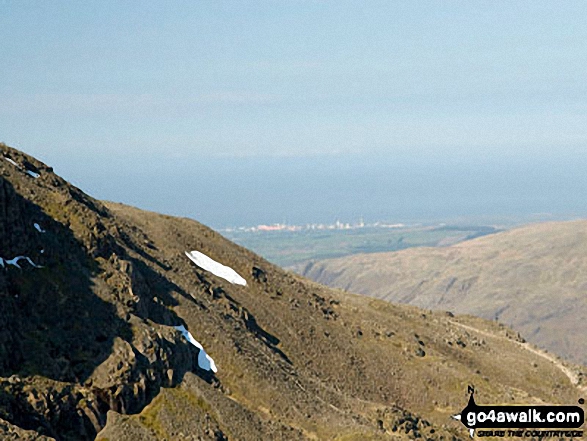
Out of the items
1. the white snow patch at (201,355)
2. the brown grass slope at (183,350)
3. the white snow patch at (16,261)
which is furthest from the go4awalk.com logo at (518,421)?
the white snow patch at (16,261)

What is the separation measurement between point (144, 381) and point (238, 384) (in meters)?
15.6

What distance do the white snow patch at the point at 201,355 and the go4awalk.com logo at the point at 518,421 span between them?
37.6 meters

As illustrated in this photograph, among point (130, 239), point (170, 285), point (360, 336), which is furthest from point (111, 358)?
point (360, 336)

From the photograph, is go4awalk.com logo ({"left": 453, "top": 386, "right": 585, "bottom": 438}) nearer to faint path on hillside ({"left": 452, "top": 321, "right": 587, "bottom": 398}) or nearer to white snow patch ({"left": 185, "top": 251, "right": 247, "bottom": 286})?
faint path on hillside ({"left": 452, "top": 321, "right": 587, "bottom": 398})

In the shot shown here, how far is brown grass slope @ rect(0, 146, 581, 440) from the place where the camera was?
65.9 m

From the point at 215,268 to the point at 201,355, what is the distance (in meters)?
37.0

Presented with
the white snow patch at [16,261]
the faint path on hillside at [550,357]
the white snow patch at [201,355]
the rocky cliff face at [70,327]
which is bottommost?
the faint path on hillside at [550,357]

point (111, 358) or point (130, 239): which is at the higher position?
point (130, 239)

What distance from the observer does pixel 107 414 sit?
66125 mm

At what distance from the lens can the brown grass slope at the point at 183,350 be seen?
6594 cm

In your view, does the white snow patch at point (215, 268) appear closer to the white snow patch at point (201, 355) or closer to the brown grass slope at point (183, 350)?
the brown grass slope at point (183, 350)

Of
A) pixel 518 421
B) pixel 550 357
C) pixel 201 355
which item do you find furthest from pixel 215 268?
pixel 550 357

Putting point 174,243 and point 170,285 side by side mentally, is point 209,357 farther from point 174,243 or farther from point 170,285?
point 174,243

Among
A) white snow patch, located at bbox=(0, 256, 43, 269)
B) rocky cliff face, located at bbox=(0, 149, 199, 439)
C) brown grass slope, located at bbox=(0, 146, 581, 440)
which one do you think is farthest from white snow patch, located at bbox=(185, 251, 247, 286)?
white snow patch, located at bbox=(0, 256, 43, 269)
